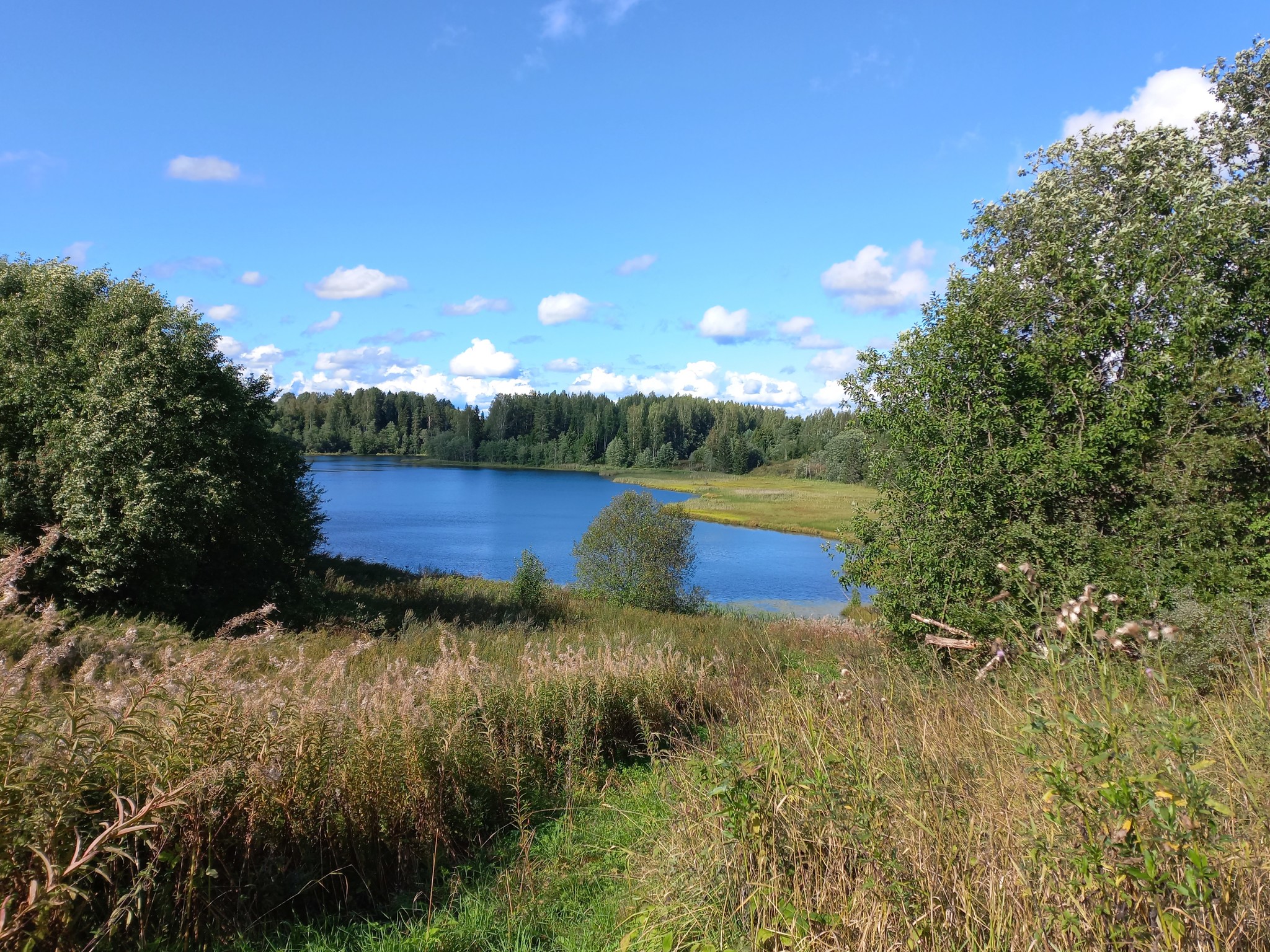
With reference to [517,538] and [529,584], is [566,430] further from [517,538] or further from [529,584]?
[529,584]

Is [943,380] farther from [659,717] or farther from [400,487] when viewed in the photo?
[400,487]

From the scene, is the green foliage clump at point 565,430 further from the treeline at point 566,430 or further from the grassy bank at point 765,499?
the grassy bank at point 765,499

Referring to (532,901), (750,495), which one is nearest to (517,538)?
(750,495)

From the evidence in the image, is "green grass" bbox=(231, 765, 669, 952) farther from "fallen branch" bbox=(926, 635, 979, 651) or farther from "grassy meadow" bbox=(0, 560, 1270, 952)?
"fallen branch" bbox=(926, 635, 979, 651)

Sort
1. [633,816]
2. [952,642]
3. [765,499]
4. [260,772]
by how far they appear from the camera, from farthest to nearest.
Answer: [765,499] < [633,816] < [260,772] < [952,642]

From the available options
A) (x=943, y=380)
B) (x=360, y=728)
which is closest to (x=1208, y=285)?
(x=943, y=380)

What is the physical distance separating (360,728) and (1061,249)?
44.9ft

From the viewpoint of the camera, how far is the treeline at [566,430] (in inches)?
5133

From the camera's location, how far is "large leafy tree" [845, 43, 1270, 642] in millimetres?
10414

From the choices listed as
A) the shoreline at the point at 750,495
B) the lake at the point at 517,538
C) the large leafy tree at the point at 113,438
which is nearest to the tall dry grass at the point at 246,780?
the large leafy tree at the point at 113,438

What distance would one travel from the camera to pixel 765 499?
78875 mm

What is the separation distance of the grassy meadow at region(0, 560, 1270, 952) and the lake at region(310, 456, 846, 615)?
932cm

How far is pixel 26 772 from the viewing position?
9.71 feet

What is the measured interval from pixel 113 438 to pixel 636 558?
16.3 m
